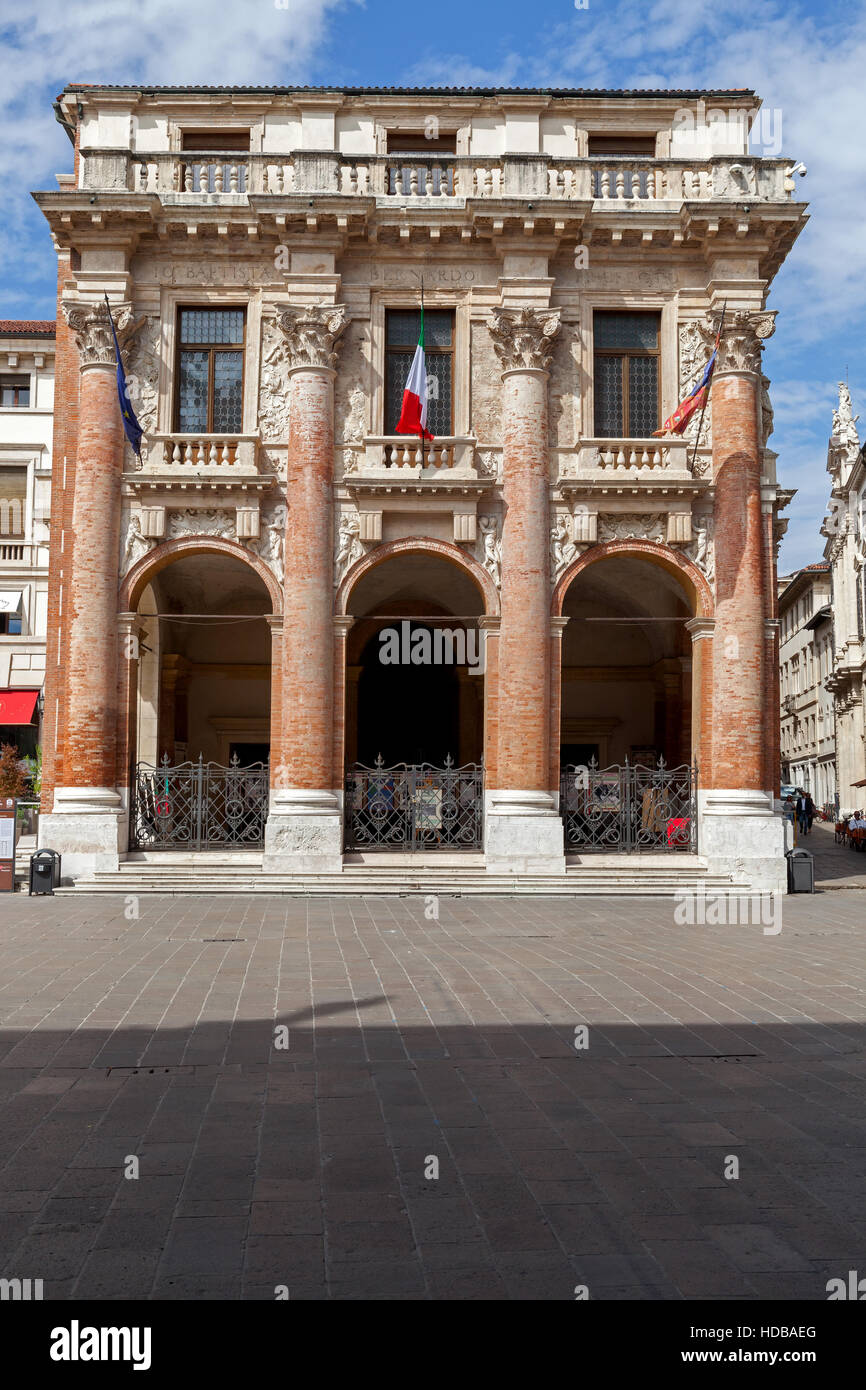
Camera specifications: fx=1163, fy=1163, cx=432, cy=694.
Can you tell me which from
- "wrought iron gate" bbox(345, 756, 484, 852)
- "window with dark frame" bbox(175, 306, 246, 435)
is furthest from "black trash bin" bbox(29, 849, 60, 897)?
"window with dark frame" bbox(175, 306, 246, 435)

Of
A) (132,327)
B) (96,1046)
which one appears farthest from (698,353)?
(96,1046)

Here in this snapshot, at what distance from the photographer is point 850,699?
186 ft

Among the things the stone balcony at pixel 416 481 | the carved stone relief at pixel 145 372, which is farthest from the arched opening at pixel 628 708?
the carved stone relief at pixel 145 372

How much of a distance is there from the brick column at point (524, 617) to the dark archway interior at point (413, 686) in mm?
4622

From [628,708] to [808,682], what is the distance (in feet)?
161

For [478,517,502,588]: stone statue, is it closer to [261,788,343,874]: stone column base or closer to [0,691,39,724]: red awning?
[261,788,343,874]: stone column base

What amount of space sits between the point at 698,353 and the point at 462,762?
942 cm

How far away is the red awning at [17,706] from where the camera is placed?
33500 mm

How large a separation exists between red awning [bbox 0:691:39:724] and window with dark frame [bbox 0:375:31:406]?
9.06 m

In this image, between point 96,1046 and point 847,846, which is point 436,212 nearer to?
point 96,1046

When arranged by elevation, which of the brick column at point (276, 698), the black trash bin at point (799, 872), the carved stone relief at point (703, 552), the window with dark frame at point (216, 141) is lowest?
the black trash bin at point (799, 872)

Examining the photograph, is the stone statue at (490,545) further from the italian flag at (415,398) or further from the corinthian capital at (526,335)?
the corinthian capital at (526,335)

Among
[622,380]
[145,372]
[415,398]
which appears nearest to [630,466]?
[622,380]
